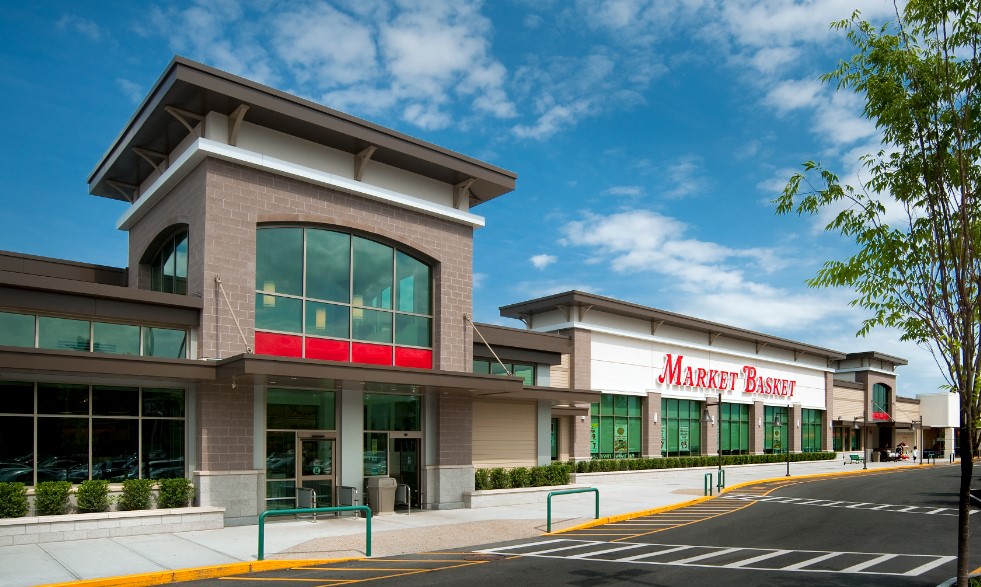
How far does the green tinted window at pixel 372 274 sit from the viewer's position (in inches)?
876

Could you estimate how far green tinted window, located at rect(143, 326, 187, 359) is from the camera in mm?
19328

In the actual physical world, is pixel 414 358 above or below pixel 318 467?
above

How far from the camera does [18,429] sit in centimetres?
1706

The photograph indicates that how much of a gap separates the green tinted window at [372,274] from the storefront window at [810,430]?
127ft

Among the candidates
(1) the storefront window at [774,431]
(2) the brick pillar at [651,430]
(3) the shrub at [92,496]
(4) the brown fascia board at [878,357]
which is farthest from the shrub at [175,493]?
(4) the brown fascia board at [878,357]

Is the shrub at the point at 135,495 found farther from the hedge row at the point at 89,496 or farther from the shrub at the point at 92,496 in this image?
the shrub at the point at 92,496

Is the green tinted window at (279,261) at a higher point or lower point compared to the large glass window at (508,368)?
higher

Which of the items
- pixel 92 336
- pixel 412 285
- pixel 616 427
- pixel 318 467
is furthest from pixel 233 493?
pixel 616 427

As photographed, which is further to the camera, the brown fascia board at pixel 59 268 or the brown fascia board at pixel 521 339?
the brown fascia board at pixel 521 339

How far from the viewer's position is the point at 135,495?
17.6m

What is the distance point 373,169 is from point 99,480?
11.0 metres

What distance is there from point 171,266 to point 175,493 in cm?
→ 693

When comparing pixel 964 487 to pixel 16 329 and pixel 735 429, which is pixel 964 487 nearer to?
pixel 16 329

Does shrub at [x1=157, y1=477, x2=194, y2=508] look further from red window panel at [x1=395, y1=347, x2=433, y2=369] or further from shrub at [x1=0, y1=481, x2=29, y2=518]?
red window panel at [x1=395, y1=347, x2=433, y2=369]
